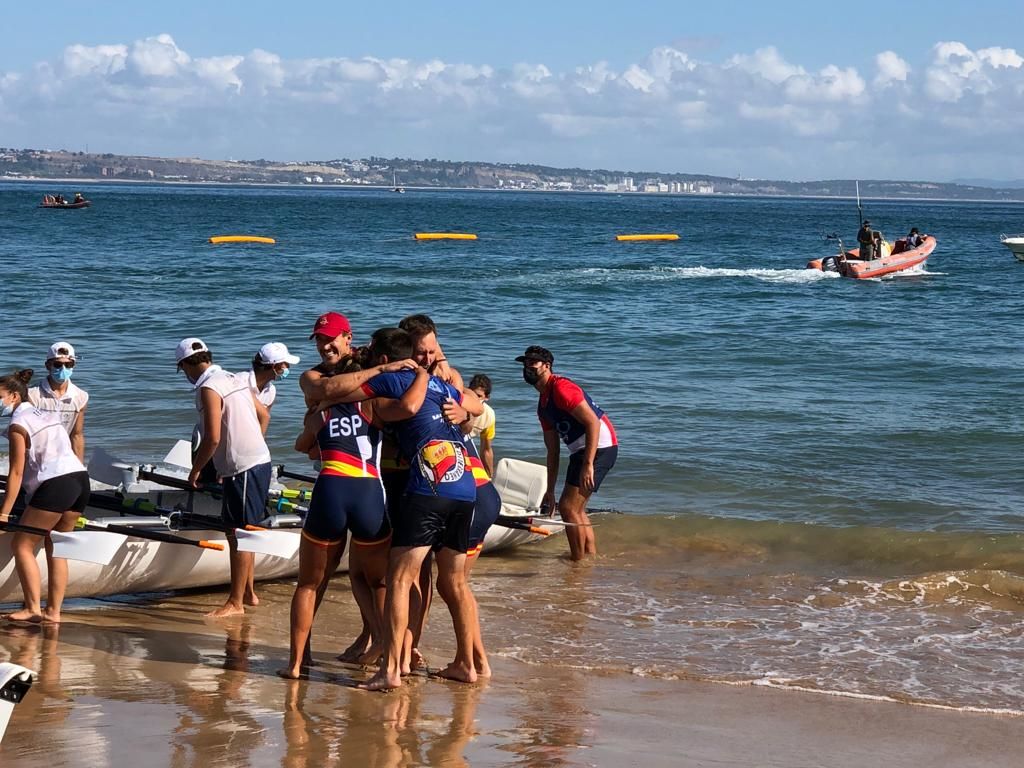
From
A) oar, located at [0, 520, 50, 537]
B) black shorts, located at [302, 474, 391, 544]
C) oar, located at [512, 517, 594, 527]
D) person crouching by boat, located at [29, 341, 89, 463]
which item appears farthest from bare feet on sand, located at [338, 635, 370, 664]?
oar, located at [512, 517, 594, 527]

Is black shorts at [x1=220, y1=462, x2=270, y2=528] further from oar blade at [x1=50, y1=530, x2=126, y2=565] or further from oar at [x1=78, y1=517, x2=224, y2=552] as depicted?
oar blade at [x1=50, y1=530, x2=126, y2=565]

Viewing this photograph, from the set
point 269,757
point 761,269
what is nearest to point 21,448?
point 269,757

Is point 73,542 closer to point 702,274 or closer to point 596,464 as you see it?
point 596,464

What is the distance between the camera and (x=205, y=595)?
793 cm

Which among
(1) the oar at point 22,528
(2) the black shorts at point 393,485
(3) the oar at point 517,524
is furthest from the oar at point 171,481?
(2) the black shorts at point 393,485

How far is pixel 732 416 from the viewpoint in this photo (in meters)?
15.0

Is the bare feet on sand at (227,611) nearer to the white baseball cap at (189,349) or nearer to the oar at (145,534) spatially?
the oar at (145,534)

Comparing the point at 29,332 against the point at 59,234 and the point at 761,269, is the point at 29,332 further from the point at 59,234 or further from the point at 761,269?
the point at 59,234

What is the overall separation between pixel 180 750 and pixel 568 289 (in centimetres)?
2901

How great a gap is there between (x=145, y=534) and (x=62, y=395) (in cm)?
93

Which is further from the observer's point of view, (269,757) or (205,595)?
(205,595)

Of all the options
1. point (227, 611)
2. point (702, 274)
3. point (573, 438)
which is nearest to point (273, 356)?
point (227, 611)

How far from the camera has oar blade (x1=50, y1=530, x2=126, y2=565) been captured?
6848 mm

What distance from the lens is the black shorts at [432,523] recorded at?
5.64 m
